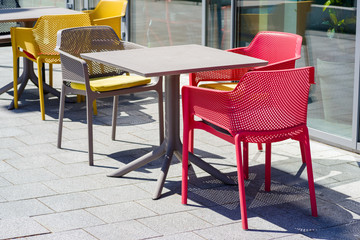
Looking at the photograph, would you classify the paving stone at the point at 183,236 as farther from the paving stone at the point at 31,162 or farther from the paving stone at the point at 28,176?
the paving stone at the point at 31,162

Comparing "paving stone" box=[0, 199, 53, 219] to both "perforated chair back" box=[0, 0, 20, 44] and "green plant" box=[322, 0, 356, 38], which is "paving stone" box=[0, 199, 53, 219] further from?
"perforated chair back" box=[0, 0, 20, 44]

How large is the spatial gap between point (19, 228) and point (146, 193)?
94 centimetres

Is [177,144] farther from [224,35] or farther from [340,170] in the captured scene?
[224,35]

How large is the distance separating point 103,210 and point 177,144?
0.84m

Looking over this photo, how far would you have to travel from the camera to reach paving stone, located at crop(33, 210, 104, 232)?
3811 millimetres

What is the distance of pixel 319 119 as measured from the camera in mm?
5750

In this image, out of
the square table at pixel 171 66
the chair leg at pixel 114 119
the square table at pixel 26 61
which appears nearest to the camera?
the square table at pixel 171 66

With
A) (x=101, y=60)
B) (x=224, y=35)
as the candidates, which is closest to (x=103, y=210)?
(x=101, y=60)

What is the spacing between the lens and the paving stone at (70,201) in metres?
4.13

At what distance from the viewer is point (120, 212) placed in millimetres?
4039

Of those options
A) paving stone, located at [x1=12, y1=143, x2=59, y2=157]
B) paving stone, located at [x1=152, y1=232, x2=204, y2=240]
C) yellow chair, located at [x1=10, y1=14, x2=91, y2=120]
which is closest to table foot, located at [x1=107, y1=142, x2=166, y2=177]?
paving stone, located at [x1=12, y1=143, x2=59, y2=157]

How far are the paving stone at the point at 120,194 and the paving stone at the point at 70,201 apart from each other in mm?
60

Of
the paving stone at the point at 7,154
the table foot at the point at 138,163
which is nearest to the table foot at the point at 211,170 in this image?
the table foot at the point at 138,163

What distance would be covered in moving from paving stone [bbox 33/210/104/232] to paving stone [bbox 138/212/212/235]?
30 cm
